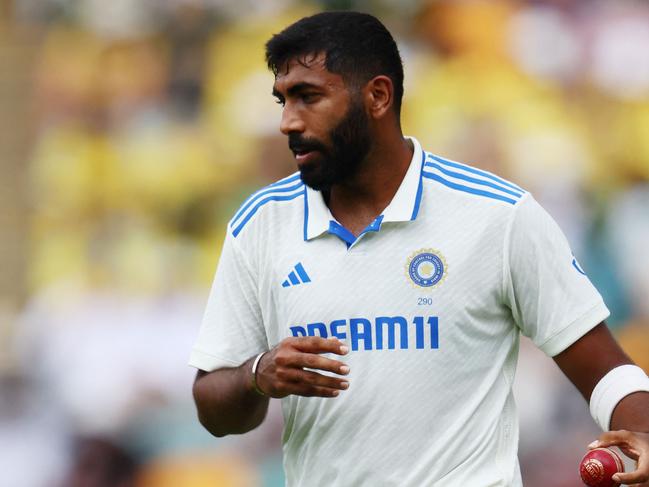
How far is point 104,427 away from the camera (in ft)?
23.3

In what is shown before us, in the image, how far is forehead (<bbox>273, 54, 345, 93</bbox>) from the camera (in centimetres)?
358

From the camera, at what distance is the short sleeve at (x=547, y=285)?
11.3ft

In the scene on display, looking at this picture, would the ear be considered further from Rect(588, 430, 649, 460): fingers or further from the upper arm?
Rect(588, 430, 649, 460): fingers

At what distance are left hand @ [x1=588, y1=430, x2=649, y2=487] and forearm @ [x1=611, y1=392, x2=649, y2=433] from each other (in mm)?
154

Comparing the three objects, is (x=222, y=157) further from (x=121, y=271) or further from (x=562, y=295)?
(x=562, y=295)

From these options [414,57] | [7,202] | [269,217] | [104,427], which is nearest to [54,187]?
[7,202]

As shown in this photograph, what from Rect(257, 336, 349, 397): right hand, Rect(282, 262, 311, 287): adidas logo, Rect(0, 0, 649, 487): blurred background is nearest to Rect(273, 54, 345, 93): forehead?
Rect(282, 262, 311, 287): adidas logo

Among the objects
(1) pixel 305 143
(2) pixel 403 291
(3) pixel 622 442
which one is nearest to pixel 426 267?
(2) pixel 403 291

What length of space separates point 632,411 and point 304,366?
3.01ft

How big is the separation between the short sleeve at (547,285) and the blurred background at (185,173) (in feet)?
11.8

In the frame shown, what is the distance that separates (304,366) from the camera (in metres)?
3.13

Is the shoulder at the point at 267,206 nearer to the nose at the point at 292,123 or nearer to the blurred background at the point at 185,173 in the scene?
the nose at the point at 292,123

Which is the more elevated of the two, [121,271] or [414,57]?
[414,57]

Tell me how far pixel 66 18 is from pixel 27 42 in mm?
524
